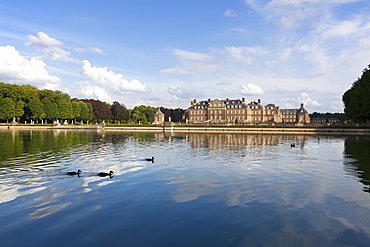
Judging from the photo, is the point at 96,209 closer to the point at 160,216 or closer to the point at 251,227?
the point at 160,216

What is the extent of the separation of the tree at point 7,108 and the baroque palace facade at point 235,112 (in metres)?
60.5

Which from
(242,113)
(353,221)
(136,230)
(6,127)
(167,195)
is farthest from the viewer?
(242,113)

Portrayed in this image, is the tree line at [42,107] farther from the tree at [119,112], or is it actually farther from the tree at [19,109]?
the tree at [119,112]

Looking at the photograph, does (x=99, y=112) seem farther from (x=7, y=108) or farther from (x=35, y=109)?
(x=7, y=108)

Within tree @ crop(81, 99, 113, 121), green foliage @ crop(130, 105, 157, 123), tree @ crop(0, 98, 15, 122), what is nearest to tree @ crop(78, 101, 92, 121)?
tree @ crop(81, 99, 113, 121)

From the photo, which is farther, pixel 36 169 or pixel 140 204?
pixel 36 169

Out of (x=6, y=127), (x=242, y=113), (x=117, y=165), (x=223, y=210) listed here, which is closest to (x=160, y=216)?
(x=223, y=210)

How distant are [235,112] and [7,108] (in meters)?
76.5

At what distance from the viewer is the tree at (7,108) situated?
79812 millimetres

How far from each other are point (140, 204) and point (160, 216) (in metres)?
1.54

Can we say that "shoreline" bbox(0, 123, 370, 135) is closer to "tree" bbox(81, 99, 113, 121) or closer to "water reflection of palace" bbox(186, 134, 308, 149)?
"water reflection of palace" bbox(186, 134, 308, 149)

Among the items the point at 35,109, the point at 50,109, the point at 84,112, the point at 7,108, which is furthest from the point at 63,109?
the point at 7,108

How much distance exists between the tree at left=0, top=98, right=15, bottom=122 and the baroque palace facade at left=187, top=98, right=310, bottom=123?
198ft

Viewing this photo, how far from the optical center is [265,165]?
20484 millimetres
